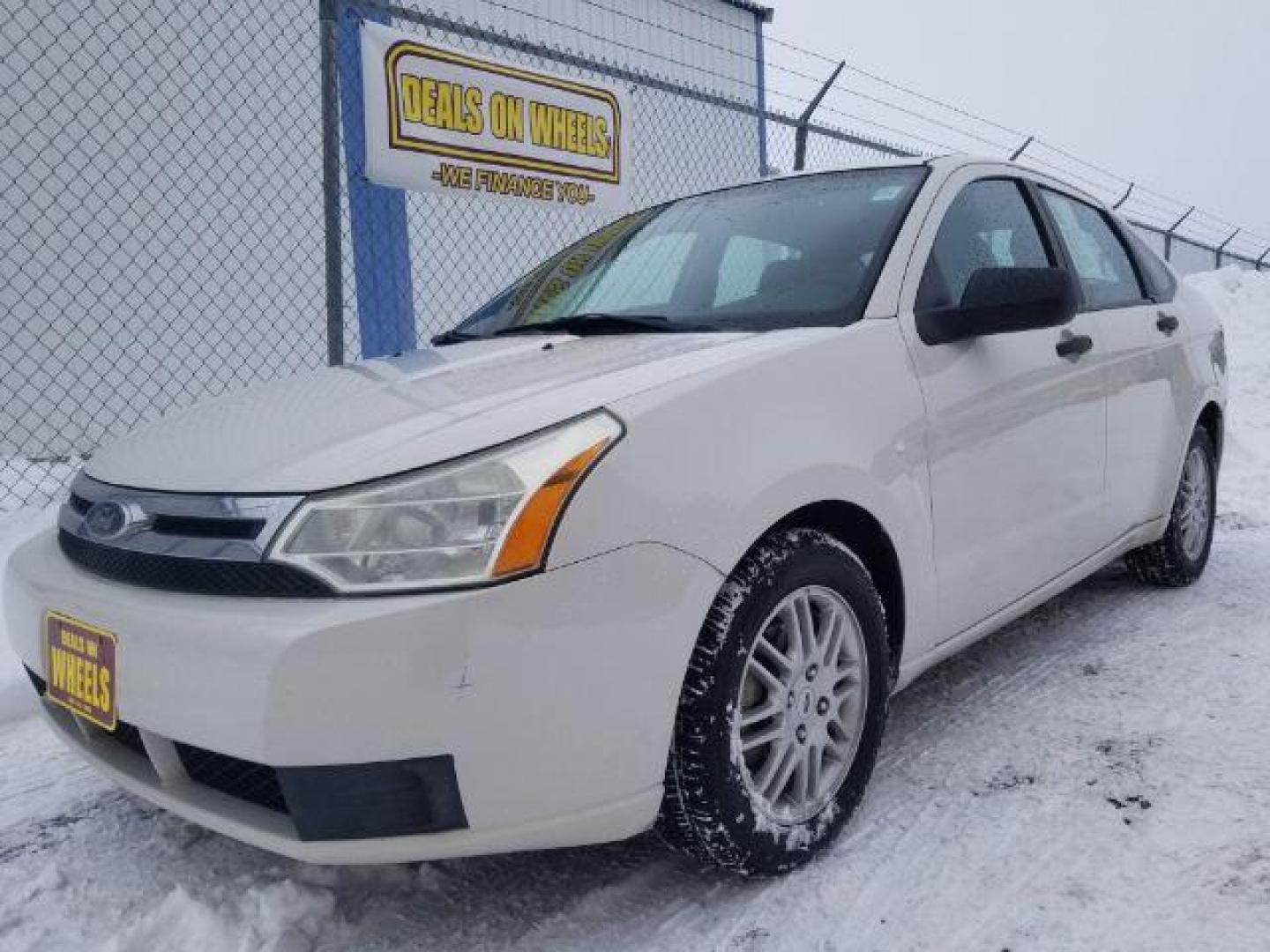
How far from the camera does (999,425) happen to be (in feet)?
7.61

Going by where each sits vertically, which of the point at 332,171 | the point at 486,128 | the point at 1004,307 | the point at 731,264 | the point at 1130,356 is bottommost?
the point at 1130,356

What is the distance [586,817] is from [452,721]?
28 centimetres

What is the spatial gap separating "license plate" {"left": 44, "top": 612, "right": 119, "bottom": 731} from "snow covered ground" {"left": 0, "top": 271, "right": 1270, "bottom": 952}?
0.40 m

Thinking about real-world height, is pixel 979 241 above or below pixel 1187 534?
above

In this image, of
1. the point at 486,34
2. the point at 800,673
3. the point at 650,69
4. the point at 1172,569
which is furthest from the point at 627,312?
the point at 650,69

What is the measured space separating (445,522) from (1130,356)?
2.38m

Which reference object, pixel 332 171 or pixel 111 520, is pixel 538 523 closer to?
pixel 111 520

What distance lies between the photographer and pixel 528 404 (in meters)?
1.64

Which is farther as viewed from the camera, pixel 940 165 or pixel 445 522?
pixel 940 165

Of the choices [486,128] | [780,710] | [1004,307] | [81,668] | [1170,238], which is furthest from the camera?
[1170,238]

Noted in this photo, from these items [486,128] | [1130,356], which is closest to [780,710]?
[1130,356]

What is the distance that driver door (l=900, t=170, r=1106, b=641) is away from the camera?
2174 millimetres

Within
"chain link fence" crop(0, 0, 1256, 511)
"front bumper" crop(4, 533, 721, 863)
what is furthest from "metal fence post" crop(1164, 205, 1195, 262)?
"front bumper" crop(4, 533, 721, 863)

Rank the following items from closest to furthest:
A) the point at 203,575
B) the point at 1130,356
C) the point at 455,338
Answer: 1. the point at 203,575
2. the point at 455,338
3. the point at 1130,356
